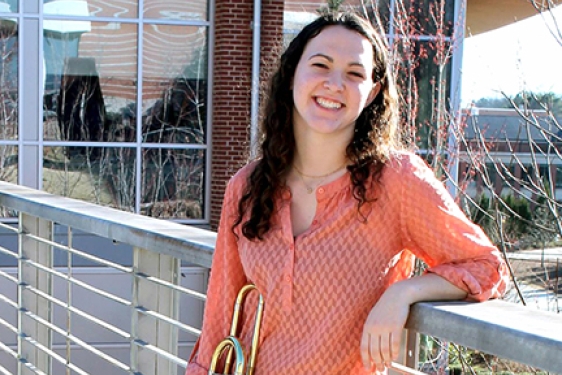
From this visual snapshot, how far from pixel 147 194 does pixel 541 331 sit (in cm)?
1278

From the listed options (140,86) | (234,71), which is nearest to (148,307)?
(234,71)

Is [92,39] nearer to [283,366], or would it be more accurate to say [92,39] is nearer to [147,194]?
[147,194]

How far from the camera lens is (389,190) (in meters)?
2.04

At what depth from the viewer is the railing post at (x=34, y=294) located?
3885 mm

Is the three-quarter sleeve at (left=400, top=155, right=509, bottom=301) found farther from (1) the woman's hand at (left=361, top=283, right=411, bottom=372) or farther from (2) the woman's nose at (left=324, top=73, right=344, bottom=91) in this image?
(2) the woman's nose at (left=324, top=73, right=344, bottom=91)

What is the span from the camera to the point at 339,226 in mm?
2070

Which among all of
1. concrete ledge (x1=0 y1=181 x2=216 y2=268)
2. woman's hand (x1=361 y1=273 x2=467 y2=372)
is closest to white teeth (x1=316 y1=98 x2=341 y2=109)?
woman's hand (x1=361 y1=273 x2=467 y2=372)

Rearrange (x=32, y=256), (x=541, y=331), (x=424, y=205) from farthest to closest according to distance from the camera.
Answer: (x=32, y=256), (x=424, y=205), (x=541, y=331)

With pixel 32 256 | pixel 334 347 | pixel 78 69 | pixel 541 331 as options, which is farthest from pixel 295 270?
pixel 78 69

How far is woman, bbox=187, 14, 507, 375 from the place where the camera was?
1.95 metres

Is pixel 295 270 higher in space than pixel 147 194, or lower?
higher

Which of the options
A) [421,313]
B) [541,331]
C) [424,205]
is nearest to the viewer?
[541,331]

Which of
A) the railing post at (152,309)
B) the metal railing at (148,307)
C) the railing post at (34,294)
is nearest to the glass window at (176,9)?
the metal railing at (148,307)

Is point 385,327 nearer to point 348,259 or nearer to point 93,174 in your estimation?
point 348,259
